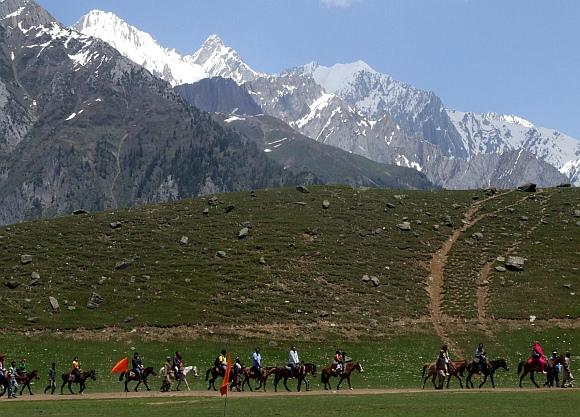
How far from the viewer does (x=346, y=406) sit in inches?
1700

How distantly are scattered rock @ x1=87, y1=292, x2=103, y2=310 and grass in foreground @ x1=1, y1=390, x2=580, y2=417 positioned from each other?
127ft

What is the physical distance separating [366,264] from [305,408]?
66523 mm

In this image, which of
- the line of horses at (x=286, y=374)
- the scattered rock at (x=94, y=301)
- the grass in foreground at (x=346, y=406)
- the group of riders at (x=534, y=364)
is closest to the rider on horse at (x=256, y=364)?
the line of horses at (x=286, y=374)

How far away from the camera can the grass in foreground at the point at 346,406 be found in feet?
128

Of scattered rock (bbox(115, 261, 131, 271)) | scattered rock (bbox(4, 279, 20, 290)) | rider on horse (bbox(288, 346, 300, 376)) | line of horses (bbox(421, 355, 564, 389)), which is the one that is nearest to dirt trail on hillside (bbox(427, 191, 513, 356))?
line of horses (bbox(421, 355, 564, 389))

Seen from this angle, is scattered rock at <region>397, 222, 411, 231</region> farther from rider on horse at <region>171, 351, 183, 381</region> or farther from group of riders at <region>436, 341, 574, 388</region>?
rider on horse at <region>171, 351, 183, 381</region>

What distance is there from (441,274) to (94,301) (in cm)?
4558

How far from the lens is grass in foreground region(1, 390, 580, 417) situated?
39125mm

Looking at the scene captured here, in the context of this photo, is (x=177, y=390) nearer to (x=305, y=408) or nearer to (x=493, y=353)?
(x=305, y=408)

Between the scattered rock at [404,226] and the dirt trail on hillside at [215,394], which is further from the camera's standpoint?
the scattered rock at [404,226]

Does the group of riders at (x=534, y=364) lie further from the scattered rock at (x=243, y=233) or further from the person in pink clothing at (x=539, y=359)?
the scattered rock at (x=243, y=233)

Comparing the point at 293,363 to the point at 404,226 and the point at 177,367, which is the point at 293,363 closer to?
the point at 177,367

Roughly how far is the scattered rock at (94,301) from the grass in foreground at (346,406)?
127ft

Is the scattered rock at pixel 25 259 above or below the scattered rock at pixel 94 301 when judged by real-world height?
above
